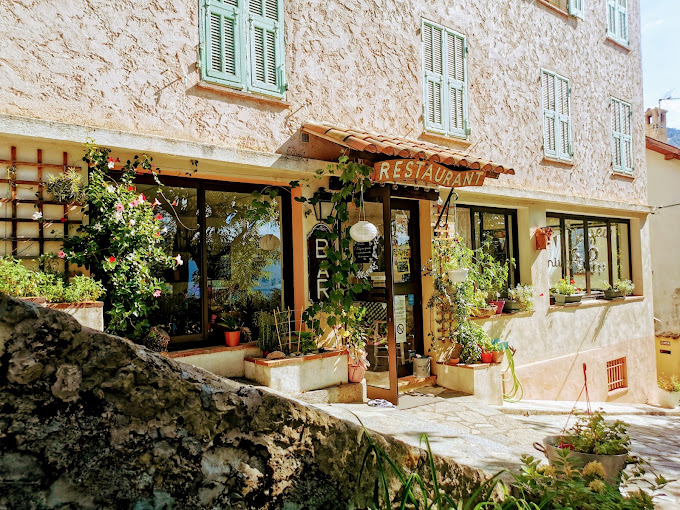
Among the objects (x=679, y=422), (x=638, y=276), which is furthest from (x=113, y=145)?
(x=638, y=276)

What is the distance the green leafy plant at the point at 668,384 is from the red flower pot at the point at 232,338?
11.0 m

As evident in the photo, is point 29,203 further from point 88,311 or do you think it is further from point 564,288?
point 564,288

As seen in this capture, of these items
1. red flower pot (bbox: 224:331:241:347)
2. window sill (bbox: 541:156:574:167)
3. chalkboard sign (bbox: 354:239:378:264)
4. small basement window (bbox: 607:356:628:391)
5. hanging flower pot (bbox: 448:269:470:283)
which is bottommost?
small basement window (bbox: 607:356:628:391)

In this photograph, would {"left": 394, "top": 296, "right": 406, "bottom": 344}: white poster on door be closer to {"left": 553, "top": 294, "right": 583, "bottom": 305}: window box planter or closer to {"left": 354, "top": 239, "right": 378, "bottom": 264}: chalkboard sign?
{"left": 354, "top": 239, "right": 378, "bottom": 264}: chalkboard sign

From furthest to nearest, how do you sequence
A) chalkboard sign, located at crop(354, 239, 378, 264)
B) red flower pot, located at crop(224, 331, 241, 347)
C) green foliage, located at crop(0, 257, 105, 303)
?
chalkboard sign, located at crop(354, 239, 378, 264) < red flower pot, located at crop(224, 331, 241, 347) < green foliage, located at crop(0, 257, 105, 303)

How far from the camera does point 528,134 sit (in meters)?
9.72

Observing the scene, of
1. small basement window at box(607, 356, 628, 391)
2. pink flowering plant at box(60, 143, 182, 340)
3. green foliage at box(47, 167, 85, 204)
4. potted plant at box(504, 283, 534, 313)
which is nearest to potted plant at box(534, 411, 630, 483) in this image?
pink flowering plant at box(60, 143, 182, 340)

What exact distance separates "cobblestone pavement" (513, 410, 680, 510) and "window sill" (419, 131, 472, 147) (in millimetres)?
4274

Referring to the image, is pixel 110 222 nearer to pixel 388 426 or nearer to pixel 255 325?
pixel 255 325

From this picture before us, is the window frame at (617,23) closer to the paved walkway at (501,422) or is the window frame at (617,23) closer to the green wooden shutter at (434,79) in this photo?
the green wooden shutter at (434,79)

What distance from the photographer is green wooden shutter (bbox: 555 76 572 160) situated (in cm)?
1038

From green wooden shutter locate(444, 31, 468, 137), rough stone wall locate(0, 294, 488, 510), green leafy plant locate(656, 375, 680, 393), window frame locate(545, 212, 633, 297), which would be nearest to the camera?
rough stone wall locate(0, 294, 488, 510)

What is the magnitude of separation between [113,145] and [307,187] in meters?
2.46

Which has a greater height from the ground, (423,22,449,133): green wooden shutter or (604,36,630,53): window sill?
(604,36,630,53): window sill
